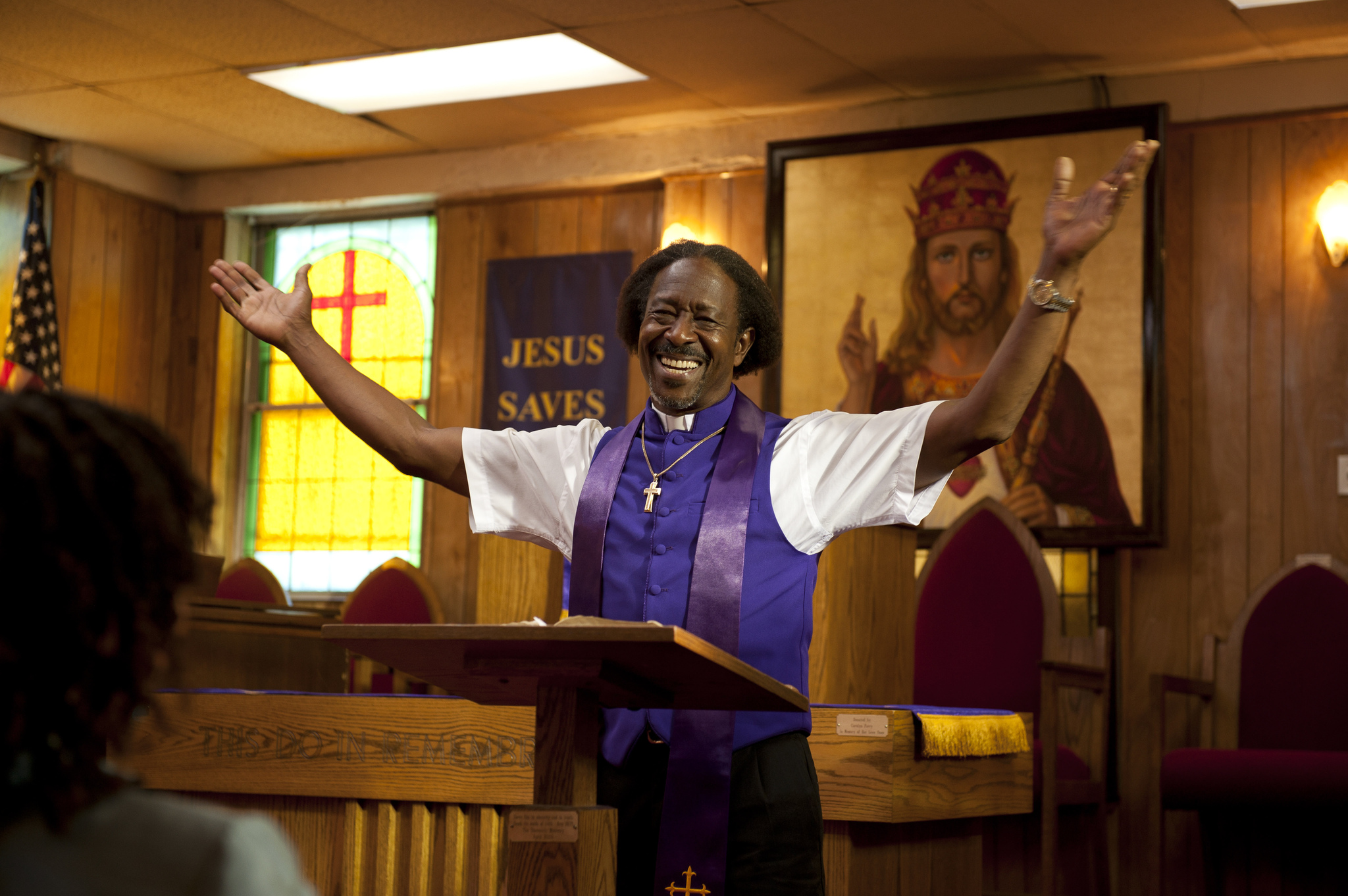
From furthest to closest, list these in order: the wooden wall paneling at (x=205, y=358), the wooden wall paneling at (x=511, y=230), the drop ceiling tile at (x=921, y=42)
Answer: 1. the wooden wall paneling at (x=205, y=358)
2. the wooden wall paneling at (x=511, y=230)
3. the drop ceiling tile at (x=921, y=42)

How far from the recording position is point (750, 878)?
5.78ft

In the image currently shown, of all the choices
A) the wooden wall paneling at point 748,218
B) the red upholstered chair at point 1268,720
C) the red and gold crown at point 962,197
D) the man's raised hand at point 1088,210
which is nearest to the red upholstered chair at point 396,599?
the wooden wall paneling at point 748,218

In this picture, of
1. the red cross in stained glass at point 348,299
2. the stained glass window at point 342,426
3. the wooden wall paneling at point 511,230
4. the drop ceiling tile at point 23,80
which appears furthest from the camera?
the red cross in stained glass at point 348,299

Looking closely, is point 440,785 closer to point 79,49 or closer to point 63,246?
point 79,49

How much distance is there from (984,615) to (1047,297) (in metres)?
2.90

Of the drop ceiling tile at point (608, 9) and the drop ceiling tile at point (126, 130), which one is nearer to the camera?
the drop ceiling tile at point (608, 9)

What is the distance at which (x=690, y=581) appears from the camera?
6.00ft

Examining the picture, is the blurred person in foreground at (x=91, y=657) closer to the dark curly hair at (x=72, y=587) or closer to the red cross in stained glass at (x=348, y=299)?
the dark curly hair at (x=72, y=587)

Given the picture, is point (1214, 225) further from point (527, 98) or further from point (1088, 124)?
point (527, 98)

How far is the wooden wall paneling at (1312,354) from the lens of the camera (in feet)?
15.8

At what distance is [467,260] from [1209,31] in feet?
10.7

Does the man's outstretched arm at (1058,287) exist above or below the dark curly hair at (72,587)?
above

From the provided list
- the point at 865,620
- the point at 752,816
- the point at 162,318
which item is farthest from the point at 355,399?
the point at 162,318

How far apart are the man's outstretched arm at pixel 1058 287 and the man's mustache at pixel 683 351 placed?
16.2 inches
